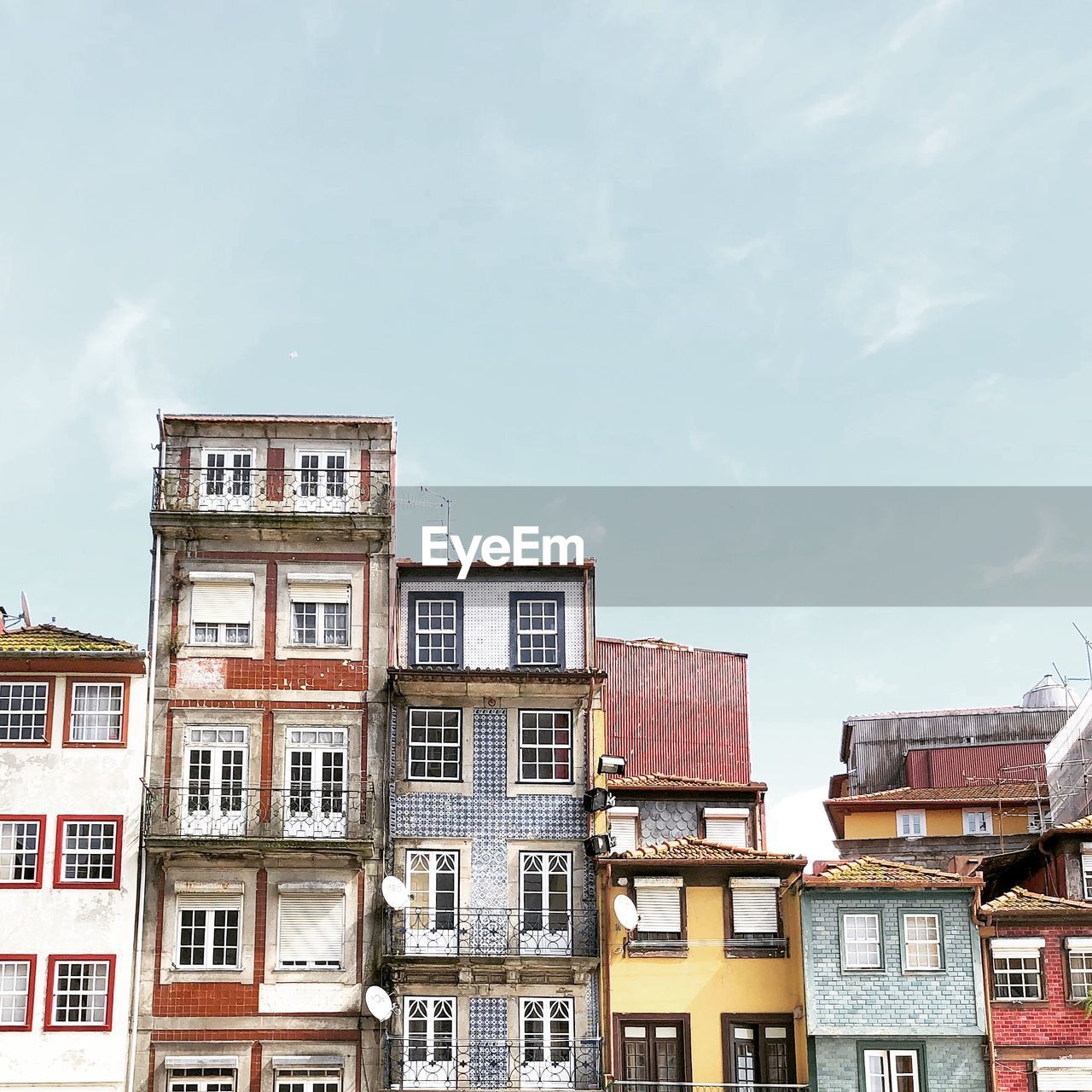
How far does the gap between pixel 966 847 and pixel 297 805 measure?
30945mm

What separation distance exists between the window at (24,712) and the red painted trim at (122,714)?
20.9 inches

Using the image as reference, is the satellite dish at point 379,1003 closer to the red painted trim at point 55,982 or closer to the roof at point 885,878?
the red painted trim at point 55,982

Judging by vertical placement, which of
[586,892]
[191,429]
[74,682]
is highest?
[191,429]

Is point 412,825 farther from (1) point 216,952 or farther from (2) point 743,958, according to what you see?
(2) point 743,958

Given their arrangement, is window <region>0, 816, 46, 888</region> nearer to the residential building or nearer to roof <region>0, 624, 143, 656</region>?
roof <region>0, 624, 143, 656</region>

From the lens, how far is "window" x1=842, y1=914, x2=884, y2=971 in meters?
44.6

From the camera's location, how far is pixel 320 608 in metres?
48.0

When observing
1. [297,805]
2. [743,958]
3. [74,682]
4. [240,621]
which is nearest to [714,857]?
[743,958]

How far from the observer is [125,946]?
44219 millimetres

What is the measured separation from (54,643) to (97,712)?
270 centimetres

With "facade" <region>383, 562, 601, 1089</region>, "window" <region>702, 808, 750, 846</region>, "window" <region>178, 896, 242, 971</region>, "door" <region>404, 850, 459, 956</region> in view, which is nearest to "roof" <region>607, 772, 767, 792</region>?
"window" <region>702, 808, 750, 846</region>

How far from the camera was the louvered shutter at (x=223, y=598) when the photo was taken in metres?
47.7

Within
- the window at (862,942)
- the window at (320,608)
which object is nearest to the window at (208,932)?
the window at (320,608)

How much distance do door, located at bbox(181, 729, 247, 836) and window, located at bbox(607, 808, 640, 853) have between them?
11.2m
